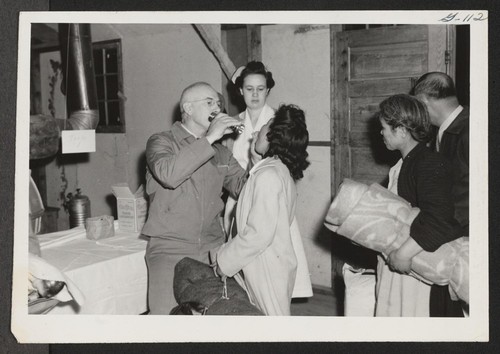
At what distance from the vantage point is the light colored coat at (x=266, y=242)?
1341 mm

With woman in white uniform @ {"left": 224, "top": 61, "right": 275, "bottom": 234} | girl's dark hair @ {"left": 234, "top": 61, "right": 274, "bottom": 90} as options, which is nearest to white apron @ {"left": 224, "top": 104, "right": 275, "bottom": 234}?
woman in white uniform @ {"left": 224, "top": 61, "right": 275, "bottom": 234}

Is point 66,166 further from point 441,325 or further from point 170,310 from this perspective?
point 441,325

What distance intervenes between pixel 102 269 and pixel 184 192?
0.37 meters

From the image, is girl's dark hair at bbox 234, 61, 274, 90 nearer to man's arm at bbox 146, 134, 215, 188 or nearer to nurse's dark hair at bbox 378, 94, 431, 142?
man's arm at bbox 146, 134, 215, 188

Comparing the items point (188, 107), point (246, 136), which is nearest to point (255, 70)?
point (246, 136)

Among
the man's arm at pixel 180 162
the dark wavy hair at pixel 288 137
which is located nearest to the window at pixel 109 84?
the man's arm at pixel 180 162

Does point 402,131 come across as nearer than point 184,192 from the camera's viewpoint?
Yes

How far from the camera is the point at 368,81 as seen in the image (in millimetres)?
2326

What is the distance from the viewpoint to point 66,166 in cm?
396

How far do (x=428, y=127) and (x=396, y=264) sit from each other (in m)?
0.37

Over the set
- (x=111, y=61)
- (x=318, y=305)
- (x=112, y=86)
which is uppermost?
(x=111, y=61)

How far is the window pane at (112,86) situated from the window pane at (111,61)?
0.05 metres

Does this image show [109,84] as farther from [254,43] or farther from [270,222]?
[270,222]

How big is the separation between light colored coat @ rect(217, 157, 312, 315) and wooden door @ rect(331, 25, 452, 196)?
108 cm
